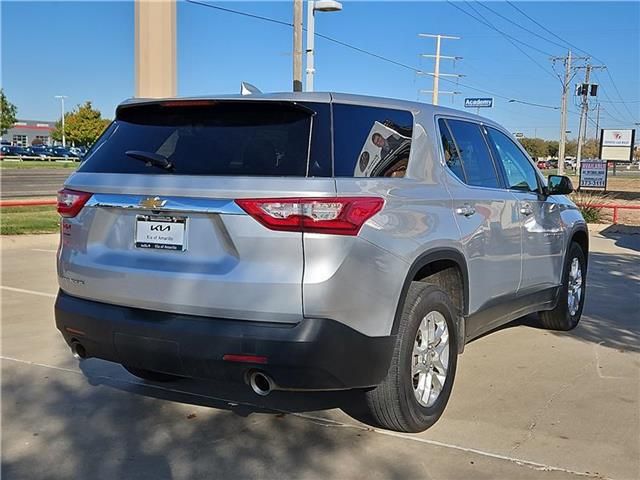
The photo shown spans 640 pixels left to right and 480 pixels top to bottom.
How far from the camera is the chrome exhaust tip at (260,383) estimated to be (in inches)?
131

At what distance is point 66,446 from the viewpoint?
383 centimetres

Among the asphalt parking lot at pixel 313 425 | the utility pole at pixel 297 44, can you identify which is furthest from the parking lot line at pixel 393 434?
the utility pole at pixel 297 44

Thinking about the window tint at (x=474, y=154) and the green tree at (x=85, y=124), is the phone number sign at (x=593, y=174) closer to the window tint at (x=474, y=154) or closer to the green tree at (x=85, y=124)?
the window tint at (x=474, y=154)

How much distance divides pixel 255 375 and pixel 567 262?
3.92 metres

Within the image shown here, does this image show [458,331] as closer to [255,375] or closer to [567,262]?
[255,375]

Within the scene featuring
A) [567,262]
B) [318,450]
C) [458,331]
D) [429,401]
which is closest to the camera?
[318,450]

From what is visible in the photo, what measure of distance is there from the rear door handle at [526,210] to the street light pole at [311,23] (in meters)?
13.1

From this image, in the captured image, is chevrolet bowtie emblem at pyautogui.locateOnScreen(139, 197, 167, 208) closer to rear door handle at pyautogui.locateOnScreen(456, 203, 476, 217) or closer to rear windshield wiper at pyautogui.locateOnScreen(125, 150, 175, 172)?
rear windshield wiper at pyautogui.locateOnScreen(125, 150, 175, 172)

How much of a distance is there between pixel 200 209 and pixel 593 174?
28.3 meters

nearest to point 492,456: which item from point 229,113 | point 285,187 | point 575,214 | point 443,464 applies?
point 443,464

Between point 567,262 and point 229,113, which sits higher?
point 229,113

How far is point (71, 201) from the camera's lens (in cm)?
390

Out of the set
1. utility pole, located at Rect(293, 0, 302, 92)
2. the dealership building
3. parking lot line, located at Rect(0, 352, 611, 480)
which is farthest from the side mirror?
the dealership building

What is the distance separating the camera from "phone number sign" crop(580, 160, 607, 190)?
28719 mm
